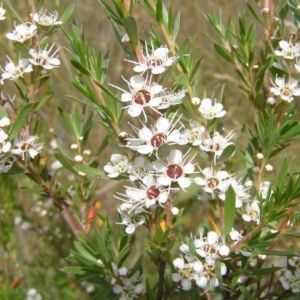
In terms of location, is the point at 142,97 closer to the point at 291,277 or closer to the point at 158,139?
the point at 158,139

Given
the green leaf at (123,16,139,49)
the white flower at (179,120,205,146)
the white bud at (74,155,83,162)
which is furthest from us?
the white bud at (74,155,83,162)

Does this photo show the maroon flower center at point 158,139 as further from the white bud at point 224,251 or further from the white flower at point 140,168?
the white bud at point 224,251

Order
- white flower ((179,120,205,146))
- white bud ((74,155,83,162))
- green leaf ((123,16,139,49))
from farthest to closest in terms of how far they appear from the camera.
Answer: white bud ((74,155,83,162)), white flower ((179,120,205,146)), green leaf ((123,16,139,49))

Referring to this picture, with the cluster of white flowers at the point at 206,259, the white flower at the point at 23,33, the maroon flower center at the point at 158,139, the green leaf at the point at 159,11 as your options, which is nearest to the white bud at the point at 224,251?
the cluster of white flowers at the point at 206,259

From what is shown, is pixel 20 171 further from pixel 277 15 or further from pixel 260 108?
pixel 277 15

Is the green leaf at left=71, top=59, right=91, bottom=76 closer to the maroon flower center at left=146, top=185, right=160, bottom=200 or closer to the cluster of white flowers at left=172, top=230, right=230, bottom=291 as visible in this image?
the maroon flower center at left=146, top=185, right=160, bottom=200

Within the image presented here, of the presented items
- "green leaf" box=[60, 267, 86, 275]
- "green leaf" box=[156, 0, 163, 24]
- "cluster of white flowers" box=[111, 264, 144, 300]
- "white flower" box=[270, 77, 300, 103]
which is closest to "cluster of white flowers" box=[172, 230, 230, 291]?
"cluster of white flowers" box=[111, 264, 144, 300]

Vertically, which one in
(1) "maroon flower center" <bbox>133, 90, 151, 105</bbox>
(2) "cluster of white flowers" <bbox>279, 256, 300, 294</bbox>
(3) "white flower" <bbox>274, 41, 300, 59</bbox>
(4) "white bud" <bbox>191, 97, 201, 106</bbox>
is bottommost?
(2) "cluster of white flowers" <bbox>279, 256, 300, 294</bbox>

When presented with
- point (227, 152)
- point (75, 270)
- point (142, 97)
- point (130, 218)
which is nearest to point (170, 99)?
point (142, 97)
